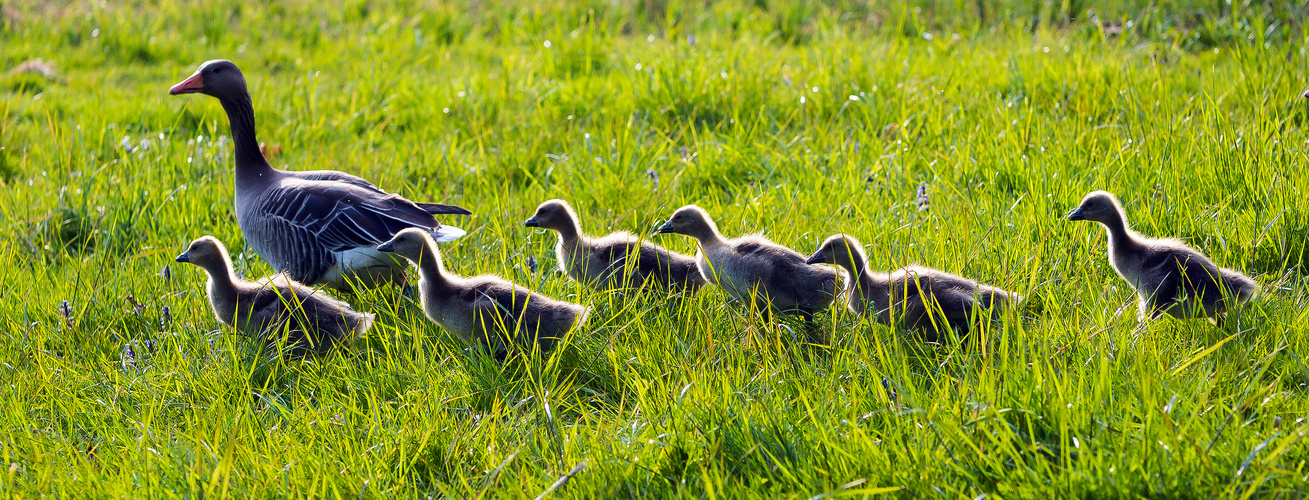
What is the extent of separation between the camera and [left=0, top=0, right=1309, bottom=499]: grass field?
3045 mm

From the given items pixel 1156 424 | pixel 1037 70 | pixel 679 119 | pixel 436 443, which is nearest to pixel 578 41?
pixel 679 119

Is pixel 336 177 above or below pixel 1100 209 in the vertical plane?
below

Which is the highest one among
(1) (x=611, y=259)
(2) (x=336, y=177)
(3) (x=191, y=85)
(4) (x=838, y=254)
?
(3) (x=191, y=85)

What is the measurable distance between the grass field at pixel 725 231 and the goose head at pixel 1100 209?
24 centimetres

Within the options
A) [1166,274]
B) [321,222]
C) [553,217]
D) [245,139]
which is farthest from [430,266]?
[1166,274]

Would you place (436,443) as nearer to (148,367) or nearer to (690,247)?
(148,367)

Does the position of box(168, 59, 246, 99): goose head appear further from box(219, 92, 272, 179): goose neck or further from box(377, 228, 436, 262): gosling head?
box(377, 228, 436, 262): gosling head

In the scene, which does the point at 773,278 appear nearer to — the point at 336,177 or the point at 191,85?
the point at 336,177

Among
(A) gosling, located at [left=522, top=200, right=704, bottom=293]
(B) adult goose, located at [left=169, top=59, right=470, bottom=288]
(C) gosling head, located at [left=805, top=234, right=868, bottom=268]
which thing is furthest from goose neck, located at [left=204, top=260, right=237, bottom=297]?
(C) gosling head, located at [left=805, top=234, right=868, bottom=268]

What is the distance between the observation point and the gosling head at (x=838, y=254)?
409 cm

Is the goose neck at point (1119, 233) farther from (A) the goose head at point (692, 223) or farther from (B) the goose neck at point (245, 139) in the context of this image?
(B) the goose neck at point (245, 139)

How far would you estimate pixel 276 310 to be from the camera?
4.44 m

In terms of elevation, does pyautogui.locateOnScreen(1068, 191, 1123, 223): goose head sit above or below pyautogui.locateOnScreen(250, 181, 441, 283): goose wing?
above

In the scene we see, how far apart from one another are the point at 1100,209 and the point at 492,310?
8.32ft
